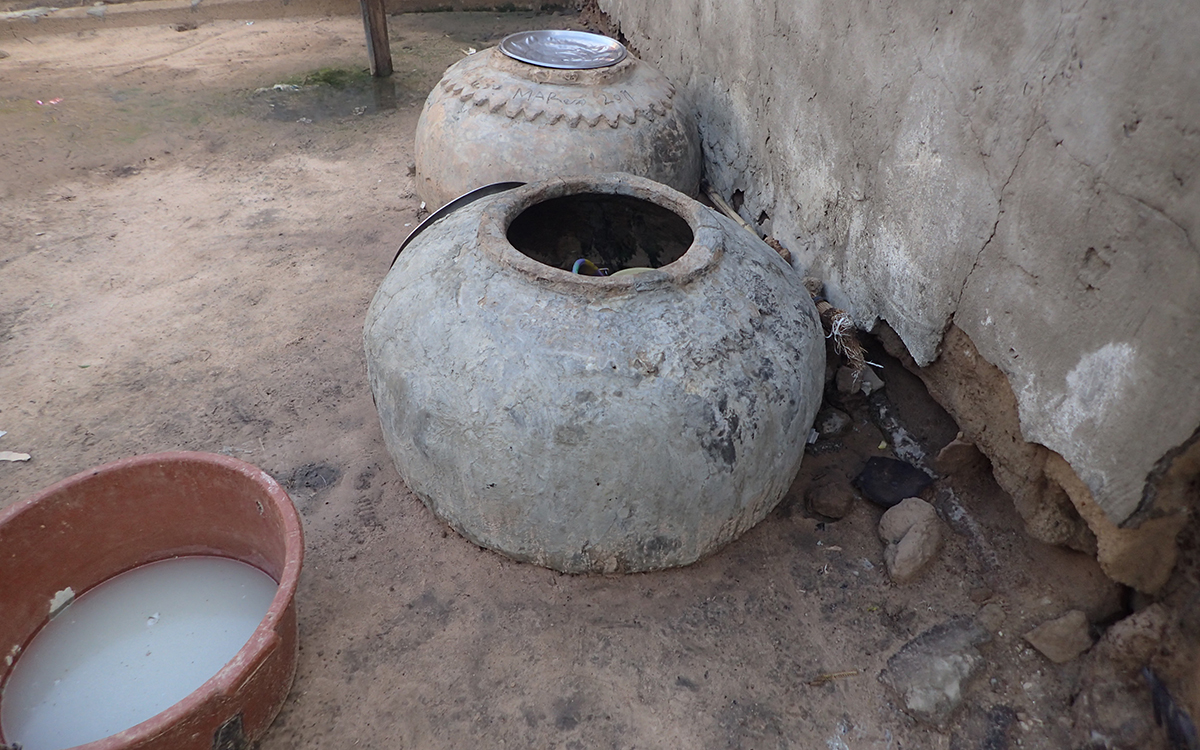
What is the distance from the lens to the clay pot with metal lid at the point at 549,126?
3.31 meters

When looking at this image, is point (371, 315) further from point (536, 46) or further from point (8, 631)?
point (536, 46)

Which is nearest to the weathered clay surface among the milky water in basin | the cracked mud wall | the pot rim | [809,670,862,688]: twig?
the cracked mud wall

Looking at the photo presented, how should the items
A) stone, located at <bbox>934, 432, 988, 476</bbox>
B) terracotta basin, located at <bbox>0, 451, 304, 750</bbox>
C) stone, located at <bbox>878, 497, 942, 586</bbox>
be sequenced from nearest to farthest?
terracotta basin, located at <bbox>0, 451, 304, 750</bbox>, stone, located at <bbox>878, 497, 942, 586</bbox>, stone, located at <bbox>934, 432, 988, 476</bbox>

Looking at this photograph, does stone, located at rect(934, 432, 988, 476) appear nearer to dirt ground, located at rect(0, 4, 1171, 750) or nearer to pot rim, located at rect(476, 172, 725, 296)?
dirt ground, located at rect(0, 4, 1171, 750)

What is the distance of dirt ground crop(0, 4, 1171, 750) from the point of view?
2006 millimetres

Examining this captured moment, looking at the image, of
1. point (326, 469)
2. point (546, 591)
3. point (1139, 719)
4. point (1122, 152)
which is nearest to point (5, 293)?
point (326, 469)

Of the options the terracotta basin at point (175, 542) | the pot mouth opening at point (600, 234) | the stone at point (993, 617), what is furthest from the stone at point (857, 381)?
the terracotta basin at point (175, 542)

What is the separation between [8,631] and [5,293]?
88.4 inches

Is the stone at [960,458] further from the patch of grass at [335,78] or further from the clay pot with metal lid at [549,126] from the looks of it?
the patch of grass at [335,78]

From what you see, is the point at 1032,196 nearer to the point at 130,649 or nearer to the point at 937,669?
the point at 937,669

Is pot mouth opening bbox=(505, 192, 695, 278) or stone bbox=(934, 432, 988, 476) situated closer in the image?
stone bbox=(934, 432, 988, 476)

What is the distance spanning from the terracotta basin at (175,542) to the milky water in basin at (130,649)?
4cm

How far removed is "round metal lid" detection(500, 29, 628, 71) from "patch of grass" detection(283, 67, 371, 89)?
2.56 metres

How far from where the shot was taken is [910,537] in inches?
91.7
